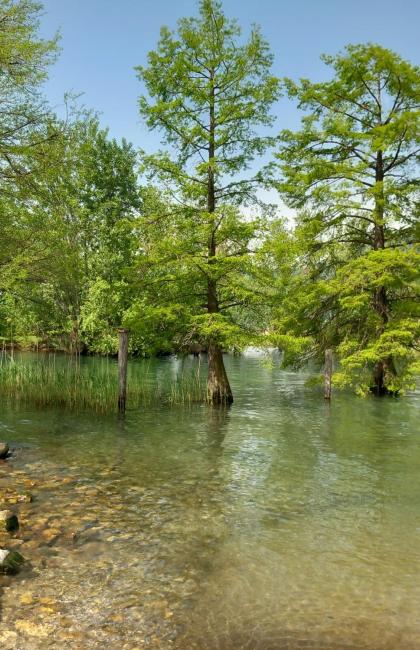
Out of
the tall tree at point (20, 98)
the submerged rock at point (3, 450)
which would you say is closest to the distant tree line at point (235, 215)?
the tall tree at point (20, 98)

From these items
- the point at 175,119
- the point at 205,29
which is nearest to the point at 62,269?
the point at 175,119

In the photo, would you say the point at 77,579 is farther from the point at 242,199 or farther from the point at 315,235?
the point at 315,235

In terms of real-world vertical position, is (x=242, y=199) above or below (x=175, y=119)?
below

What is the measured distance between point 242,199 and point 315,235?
498 cm

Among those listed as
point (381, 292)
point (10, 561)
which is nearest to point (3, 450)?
point (10, 561)

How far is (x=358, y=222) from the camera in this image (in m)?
24.2

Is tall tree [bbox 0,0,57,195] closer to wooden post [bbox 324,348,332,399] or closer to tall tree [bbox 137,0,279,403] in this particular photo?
tall tree [bbox 137,0,279,403]

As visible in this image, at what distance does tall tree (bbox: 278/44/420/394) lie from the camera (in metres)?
20.7

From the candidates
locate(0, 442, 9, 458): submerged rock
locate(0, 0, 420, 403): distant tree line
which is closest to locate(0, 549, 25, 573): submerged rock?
locate(0, 442, 9, 458): submerged rock

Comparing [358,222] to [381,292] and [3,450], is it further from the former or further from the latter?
[3,450]

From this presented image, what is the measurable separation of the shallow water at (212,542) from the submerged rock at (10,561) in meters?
0.15

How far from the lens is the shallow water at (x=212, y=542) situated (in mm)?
4988

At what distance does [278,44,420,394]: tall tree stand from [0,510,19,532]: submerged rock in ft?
46.9

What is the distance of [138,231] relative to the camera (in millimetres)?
21141
